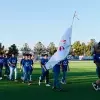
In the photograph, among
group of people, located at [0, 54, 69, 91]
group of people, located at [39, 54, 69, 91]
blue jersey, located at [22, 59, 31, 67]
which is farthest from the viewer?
blue jersey, located at [22, 59, 31, 67]

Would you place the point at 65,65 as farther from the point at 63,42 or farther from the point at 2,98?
the point at 2,98

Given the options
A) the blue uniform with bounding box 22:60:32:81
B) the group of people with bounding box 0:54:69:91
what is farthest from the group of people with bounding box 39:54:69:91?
the blue uniform with bounding box 22:60:32:81

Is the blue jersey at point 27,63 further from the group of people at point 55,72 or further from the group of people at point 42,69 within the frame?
the group of people at point 55,72

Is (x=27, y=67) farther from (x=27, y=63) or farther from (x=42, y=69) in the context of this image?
(x=42, y=69)

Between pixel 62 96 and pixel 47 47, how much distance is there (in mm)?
131362

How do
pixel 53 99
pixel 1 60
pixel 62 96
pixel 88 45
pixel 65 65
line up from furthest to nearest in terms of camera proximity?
pixel 88 45 → pixel 1 60 → pixel 65 65 → pixel 62 96 → pixel 53 99

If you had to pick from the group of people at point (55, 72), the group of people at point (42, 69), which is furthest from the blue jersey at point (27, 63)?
the group of people at point (55, 72)

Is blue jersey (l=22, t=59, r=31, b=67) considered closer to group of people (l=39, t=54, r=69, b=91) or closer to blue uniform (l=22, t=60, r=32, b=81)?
blue uniform (l=22, t=60, r=32, b=81)

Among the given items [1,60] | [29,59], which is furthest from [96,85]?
[1,60]

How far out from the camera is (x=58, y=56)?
16016 mm

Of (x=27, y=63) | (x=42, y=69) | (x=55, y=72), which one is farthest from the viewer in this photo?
(x=27, y=63)

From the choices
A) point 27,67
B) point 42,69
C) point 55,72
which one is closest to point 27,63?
point 27,67

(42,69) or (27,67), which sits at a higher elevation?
(27,67)

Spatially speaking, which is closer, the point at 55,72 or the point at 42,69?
the point at 55,72
